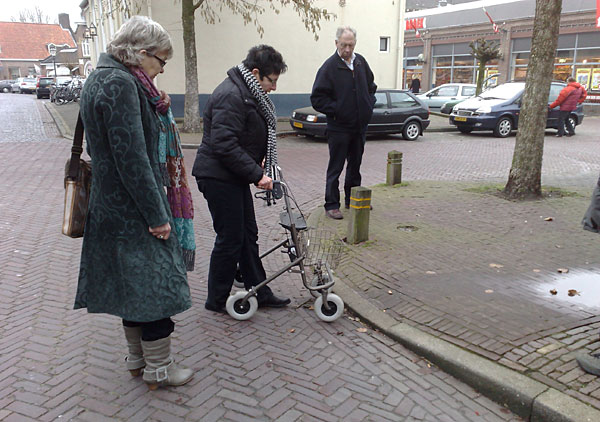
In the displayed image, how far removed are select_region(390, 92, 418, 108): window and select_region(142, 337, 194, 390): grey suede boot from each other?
1288 cm

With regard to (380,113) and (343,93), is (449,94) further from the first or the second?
(343,93)

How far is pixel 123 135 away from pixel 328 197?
4.11 metres

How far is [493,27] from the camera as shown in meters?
31.5

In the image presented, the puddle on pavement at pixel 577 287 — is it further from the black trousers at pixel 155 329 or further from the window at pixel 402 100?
the window at pixel 402 100

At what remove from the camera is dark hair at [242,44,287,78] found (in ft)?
10.6

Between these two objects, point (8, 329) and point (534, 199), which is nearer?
point (8, 329)

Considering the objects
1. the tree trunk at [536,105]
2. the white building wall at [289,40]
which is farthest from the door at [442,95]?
the tree trunk at [536,105]

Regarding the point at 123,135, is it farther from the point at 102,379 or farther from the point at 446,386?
the point at 446,386

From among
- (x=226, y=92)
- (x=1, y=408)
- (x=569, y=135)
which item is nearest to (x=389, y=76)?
(x=569, y=135)

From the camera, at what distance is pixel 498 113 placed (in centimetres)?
1546

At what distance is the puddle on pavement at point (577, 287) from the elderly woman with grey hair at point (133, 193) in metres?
2.97

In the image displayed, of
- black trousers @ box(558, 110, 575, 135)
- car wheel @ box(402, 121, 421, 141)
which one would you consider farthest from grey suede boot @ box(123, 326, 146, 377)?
black trousers @ box(558, 110, 575, 135)

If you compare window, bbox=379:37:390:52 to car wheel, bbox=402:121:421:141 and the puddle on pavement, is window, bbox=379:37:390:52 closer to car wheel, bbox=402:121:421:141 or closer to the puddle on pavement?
car wheel, bbox=402:121:421:141

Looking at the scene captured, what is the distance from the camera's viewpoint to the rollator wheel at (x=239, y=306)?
3.60 metres
